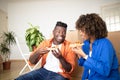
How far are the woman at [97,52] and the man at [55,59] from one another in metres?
0.25

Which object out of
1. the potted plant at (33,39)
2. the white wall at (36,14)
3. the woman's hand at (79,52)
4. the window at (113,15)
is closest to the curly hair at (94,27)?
the woman's hand at (79,52)

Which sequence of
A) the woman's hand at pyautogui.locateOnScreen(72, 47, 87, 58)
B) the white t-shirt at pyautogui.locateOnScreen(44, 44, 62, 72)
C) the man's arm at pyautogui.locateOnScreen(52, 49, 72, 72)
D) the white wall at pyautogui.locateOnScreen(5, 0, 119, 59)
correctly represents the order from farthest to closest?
the white wall at pyautogui.locateOnScreen(5, 0, 119, 59)
the white t-shirt at pyautogui.locateOnScreen(44, 44, 62, 72)
the man's arm at pyautogui.locateOnScreen(52, 49, 72, 72)
the woman's hand at pyautogui.locateOnScreen(72, 47, 87, 58)

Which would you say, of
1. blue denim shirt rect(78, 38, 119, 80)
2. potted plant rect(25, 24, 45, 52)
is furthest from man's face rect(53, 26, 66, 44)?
potted plant rect(25, 24, 45, 52)

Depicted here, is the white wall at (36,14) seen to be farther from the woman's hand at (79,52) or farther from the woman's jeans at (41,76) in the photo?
the woman's hand at (79,52)

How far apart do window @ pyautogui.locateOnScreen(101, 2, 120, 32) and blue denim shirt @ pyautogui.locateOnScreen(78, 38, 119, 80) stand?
16.9ft

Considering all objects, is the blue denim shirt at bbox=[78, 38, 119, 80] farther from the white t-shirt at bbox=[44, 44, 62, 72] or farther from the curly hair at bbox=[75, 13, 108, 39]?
the white t-shirt at bbox=[44, 44, 62, 72]

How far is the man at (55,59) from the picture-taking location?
5.88 ft

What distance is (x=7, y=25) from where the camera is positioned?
7.16m

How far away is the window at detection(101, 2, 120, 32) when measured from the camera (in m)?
6.37

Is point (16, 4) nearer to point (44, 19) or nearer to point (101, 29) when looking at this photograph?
point (44, 19)

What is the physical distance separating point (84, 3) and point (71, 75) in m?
5.50

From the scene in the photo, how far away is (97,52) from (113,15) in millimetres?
5307

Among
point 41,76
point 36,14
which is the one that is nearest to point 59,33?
point 41,76

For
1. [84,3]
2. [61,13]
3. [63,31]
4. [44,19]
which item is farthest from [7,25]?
[63,31]
